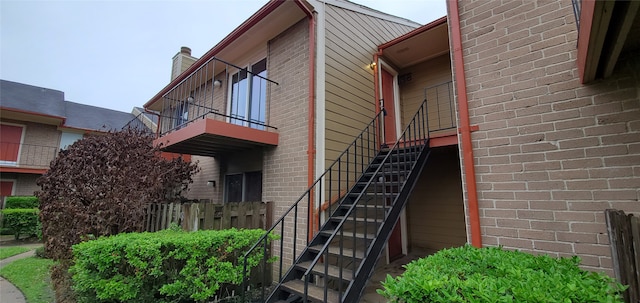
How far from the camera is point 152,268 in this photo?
330 centimetres

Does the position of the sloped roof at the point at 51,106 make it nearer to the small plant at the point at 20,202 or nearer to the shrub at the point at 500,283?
the small plant at the point at 20,202

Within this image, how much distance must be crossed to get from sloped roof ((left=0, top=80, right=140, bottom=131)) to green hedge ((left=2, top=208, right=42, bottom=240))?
15.6 feet

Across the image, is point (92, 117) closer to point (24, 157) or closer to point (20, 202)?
point (24, 157)

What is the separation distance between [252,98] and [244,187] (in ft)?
7.25

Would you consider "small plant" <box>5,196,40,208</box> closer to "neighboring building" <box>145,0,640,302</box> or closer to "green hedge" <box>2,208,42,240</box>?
"green hedge" <box>2,208,42,240</box>

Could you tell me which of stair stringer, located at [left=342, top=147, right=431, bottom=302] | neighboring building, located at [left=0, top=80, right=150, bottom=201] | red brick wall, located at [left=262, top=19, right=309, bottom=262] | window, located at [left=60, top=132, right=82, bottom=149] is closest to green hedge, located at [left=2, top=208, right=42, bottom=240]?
neighboring building, located at [left=0, top=80, right=150, bottom=201]

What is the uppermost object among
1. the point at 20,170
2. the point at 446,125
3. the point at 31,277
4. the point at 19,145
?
the point at 19,145

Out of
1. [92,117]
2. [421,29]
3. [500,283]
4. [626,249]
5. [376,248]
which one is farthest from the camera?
[92,117]

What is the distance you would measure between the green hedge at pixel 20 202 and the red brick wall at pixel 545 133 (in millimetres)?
15945

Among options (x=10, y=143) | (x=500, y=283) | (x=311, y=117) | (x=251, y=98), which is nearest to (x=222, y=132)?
(x=311, y=117)

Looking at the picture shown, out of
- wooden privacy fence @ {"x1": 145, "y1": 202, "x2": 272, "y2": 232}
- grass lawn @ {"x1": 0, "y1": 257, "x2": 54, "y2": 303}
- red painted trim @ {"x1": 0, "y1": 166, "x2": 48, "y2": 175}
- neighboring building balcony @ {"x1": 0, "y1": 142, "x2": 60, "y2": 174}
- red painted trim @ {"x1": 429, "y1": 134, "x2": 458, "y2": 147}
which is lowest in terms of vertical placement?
grass lawn @ {"x1": 0, "y1": 257, "x2": 54, "y2": 303}

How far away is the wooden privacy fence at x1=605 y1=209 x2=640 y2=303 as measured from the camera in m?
1.61

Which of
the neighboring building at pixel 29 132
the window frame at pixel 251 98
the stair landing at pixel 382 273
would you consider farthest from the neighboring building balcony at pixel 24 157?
the stair landing at pixel 382 273

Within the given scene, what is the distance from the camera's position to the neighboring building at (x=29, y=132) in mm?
11969
